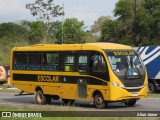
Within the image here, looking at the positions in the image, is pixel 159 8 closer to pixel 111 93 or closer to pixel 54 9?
pixel 54 9

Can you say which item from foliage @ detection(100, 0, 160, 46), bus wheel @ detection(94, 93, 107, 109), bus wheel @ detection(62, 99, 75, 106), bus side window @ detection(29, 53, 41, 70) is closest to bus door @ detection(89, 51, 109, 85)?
bus wheel @ detection(94, 93, 107, 109)

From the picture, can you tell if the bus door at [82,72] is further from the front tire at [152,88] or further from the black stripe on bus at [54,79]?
the front tire at [152,88]

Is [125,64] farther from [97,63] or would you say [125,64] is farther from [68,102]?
[68,102]

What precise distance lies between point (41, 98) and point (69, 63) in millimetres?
2959

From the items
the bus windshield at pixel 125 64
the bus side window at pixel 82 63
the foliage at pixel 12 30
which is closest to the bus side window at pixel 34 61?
the bus side window at pixel 82 63

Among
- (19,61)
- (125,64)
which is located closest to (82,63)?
(125,64)

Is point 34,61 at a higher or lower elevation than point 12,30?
lower

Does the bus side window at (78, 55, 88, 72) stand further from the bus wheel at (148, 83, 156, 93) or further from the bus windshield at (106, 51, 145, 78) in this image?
the bus wheel at (148, 83, 156, 93)

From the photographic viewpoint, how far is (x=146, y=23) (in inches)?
2119

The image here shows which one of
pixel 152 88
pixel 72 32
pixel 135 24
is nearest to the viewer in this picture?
pixel 152 88

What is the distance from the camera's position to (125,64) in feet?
67.5

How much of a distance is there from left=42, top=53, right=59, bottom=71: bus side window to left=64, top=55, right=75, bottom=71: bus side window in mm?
616

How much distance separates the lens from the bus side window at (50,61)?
22.9m

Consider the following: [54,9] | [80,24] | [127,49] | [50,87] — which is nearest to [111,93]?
[127,49]
